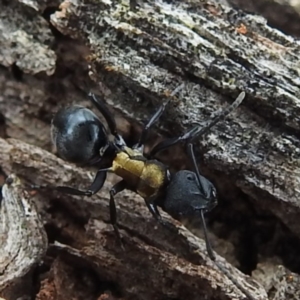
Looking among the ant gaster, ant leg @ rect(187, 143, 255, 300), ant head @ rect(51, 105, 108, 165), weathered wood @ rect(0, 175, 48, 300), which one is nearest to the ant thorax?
the ant gaster

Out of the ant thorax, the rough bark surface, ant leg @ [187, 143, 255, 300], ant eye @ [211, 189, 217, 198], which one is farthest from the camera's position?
the ant thorax

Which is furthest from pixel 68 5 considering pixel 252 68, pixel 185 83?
pixel 252 68

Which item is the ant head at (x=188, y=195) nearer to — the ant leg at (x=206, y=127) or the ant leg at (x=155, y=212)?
the ant leg at (x=155, y=212)

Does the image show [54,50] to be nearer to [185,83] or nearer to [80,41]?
[80,41]

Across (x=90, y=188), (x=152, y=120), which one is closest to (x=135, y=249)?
(x=90, y=188)

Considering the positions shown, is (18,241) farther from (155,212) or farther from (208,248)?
(208,248)

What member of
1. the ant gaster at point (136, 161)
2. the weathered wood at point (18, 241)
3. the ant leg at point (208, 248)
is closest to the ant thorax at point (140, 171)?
the ant gaster at point (136, 161)

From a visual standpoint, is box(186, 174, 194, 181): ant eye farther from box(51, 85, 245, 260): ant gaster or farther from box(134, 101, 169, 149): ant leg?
box(134, 101, 169, 149): ant leg
